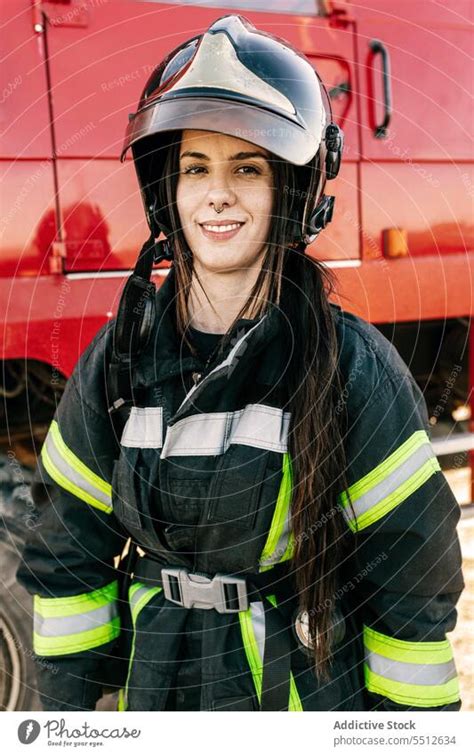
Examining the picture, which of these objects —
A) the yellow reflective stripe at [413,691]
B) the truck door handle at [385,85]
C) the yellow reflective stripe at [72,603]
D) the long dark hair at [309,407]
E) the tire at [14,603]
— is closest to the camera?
the long dark hair at [309,407]

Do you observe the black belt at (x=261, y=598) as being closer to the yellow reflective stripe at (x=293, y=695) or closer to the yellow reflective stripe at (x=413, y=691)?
the yellow reflective stripe at (x=293, y=695)

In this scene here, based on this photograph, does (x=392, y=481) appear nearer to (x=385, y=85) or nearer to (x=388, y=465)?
(x=388, y=465)

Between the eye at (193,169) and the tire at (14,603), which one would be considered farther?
the tire at (14,603)

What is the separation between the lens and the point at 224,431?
4.81 feet

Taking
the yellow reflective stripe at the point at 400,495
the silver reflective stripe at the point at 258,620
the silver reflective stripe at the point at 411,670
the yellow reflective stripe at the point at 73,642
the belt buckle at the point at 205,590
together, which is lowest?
the silver reflective stripe at the point at 411,670

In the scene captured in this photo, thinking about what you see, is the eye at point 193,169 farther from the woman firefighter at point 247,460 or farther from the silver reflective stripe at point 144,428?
the silver reflective stripe at point 144,428

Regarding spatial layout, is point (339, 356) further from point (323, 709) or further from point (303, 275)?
point (323, 709)

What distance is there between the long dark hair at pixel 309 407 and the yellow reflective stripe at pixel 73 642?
0.50m

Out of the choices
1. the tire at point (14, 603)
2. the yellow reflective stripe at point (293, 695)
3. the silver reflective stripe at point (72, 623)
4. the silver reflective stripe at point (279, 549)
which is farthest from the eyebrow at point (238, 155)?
the tire at point (14, 603)

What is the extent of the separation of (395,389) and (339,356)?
131 mm

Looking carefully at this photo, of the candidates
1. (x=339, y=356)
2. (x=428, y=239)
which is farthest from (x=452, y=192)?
(x=339, y=356)

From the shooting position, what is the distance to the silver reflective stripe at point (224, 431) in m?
1.45

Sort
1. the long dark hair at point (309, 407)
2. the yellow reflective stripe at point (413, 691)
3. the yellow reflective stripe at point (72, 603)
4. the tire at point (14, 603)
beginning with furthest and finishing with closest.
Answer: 1. the tire at point (14, 603)
2. the yellow reflective stripe at point (72, 603)
3. the yellow reflective stripe at point (413, 691)
4. the long dark hair at point (309, 407)

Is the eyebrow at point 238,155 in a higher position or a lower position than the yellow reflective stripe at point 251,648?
higher
